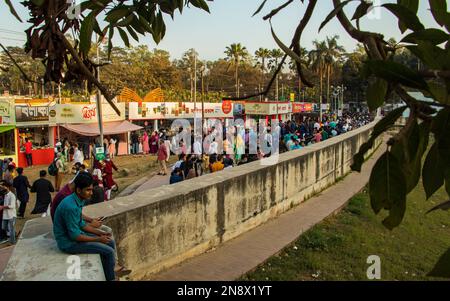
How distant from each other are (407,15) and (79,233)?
296 centimetres

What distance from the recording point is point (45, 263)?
299cm

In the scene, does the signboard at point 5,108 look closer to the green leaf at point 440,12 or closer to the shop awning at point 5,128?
the shop awning at point 5,128

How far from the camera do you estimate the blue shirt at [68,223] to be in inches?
130

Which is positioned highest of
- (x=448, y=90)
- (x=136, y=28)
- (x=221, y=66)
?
(x=221, y=66)

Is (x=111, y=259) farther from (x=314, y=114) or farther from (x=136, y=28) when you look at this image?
(x=314, y=114)

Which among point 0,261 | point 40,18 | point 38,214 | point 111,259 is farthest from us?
point 38,214

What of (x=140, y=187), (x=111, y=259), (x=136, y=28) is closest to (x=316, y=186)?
(x=140, y=187)

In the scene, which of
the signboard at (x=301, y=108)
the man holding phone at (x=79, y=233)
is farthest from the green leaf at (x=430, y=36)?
the signboard at (x=301, y=108)

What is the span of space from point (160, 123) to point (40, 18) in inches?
1087

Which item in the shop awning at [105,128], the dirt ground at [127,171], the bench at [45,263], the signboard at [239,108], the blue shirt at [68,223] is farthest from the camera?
the signboard at [239,108]

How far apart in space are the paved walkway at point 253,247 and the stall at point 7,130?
1422cm

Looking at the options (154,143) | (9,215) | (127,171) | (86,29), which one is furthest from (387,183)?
(154,143)

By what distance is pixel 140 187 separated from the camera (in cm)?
1381

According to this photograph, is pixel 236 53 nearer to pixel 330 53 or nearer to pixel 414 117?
pixel 330 53
